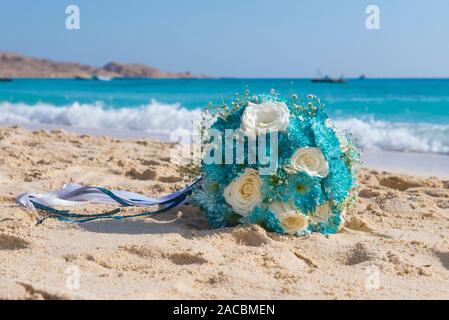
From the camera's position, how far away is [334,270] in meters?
3.00

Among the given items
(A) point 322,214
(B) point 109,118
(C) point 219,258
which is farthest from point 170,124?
(C) point 219,258

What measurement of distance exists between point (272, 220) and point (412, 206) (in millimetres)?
1539

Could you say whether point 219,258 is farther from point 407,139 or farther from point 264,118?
point 407,139

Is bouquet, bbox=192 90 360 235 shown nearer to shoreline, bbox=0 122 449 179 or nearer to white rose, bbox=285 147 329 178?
white rose, bbox=285 147 329 178

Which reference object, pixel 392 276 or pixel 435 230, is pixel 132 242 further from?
pixel 435 230

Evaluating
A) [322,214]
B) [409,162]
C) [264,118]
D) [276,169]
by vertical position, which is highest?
[264,118]

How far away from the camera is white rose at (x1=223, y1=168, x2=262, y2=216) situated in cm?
341

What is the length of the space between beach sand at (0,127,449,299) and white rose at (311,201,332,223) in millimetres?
126

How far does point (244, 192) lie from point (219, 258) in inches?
19.8

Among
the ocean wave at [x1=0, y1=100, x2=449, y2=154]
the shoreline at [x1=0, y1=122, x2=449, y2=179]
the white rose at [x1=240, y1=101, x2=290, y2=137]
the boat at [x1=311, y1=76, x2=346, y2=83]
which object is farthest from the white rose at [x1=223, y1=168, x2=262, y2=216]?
the boat at [x1=311, y1=76, x2=346, y2=83]

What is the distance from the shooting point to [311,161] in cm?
339

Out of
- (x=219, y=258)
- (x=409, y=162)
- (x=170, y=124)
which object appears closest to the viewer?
(x=219, y=258)

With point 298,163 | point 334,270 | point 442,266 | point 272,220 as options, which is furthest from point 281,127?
point 442,266
